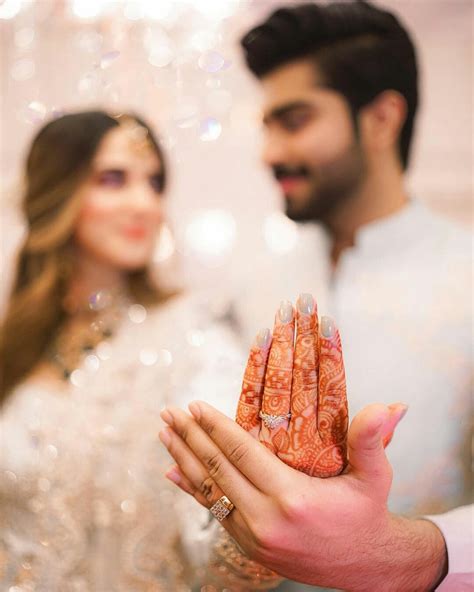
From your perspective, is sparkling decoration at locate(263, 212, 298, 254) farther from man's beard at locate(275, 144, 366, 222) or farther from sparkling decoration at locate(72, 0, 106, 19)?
sparkling decoration at locate(72, 0, 106, 19)

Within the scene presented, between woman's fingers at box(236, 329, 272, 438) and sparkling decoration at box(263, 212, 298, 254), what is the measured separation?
0.42m

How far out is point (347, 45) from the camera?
36.5 inches

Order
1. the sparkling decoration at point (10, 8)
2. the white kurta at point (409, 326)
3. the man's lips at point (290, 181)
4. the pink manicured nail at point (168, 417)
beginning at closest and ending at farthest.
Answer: the pink manicured nail at point (168, 417)
the white kurta at point (409, 326)
the man's lips at point (290, 181)
the sparkling decoration at point (10, 8)

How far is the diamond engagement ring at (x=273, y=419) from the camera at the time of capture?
0.60 m

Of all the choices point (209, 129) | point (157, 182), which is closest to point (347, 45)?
point (209, 129)

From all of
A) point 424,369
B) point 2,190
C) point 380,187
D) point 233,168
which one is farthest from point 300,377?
A: point 2,190

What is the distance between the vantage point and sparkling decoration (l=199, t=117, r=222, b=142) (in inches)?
42.5

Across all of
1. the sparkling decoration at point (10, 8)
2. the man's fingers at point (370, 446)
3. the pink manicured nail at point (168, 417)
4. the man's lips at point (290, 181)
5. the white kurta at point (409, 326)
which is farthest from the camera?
the sparkling decoration at point (10, 8)

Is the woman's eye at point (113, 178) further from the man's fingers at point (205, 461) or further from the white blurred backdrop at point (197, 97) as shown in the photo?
the man's fingers at point (205, 461)

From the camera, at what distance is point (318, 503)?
22.5 inches

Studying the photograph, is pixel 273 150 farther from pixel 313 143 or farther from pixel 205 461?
pixel 205 461

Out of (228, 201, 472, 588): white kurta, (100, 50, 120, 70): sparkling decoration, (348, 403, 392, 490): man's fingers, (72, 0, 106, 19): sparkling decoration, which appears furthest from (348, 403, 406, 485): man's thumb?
(72, 0, 106, 19): sparkling decoration

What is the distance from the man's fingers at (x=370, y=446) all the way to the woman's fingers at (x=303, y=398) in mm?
44

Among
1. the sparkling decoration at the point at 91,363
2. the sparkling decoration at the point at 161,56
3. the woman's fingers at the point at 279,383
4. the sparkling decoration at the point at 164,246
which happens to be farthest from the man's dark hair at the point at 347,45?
the sparkling decoration at the point at 91,363
